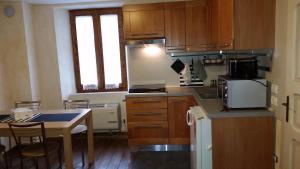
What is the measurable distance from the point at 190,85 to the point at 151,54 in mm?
842

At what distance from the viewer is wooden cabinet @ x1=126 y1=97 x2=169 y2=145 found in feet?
12.1

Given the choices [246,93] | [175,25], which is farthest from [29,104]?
[246,93]

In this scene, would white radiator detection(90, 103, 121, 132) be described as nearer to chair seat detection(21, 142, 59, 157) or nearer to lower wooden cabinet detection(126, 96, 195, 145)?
lower wooden cabinet detection(126, 96, 195, 145)

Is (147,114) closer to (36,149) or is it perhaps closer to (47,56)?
(36,149)

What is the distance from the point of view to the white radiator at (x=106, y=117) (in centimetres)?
424

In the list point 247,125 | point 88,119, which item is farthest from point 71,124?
point 247,125

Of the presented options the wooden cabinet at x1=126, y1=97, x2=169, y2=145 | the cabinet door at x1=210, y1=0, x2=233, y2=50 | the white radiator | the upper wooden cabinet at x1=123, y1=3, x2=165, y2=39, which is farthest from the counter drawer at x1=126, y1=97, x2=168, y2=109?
the cabinet door at x1=210, y1=0, x2=233, y2=50

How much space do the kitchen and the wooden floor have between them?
0.21 meters

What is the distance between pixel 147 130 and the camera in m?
3.76

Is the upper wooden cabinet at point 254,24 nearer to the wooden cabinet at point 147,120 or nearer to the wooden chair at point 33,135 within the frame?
the wooden cabinet at point 147,120

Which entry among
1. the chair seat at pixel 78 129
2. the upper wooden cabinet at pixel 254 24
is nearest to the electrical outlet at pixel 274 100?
the upper wooden cabinet at pixel 254 24

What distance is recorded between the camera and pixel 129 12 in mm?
3826

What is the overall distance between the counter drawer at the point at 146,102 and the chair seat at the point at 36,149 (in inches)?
47.0

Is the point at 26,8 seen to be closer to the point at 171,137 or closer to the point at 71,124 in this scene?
the point at 71,124
